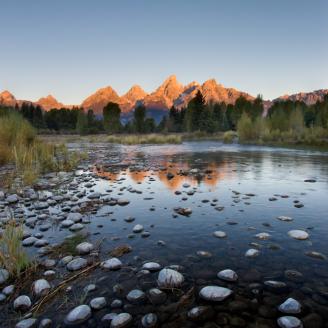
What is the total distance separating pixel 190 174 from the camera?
14766 millimetres

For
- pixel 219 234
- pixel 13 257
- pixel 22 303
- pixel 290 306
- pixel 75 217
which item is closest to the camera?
pixel 290 306

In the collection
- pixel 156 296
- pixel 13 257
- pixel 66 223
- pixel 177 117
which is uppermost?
pixel 177 117

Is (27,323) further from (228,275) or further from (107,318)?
(228,275)

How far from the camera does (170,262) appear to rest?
476cm

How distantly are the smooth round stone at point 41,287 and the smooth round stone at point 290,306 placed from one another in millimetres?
3221

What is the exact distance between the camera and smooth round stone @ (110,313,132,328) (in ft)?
10.4

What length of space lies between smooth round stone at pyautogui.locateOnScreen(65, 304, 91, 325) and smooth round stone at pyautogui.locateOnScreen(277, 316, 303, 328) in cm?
232

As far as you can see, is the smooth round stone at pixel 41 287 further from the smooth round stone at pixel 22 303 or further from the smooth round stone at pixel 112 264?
the smooth round stone at pixel 112 264

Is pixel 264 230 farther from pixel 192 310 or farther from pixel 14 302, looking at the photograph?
pixel 14 302

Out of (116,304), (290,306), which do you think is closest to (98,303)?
(116,304)

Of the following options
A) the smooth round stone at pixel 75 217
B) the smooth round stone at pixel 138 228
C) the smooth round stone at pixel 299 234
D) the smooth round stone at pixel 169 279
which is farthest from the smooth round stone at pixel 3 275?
the smooth round stone at pixel 299 234

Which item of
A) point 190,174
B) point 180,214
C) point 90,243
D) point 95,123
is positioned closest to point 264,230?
point 180,214

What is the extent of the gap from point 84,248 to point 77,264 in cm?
57

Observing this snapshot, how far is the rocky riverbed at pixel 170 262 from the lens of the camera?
340 cm
